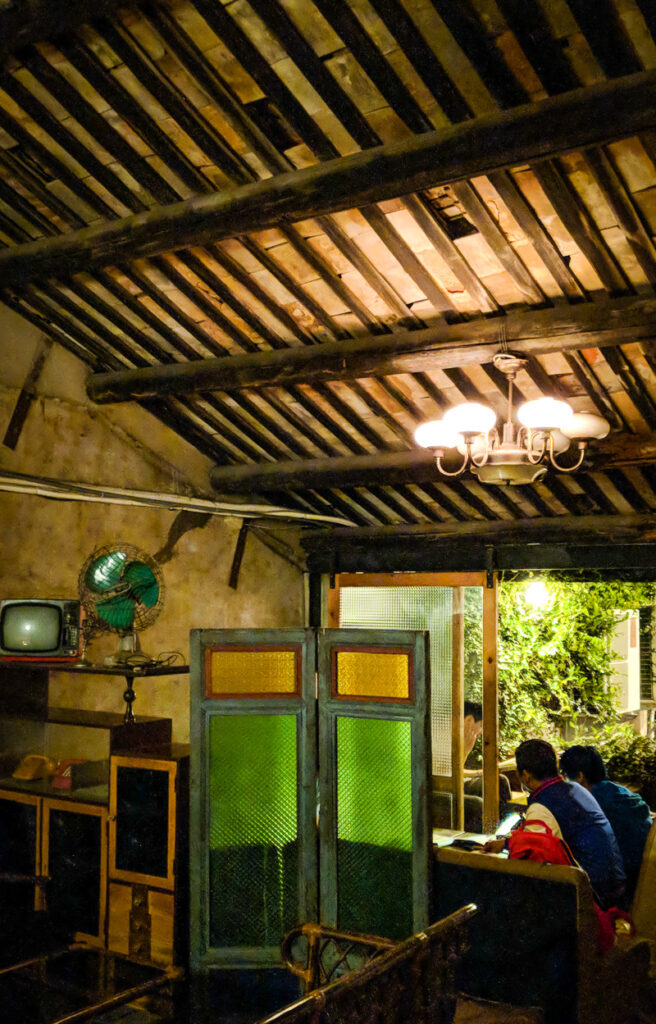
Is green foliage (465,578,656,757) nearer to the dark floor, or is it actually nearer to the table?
the dark floor

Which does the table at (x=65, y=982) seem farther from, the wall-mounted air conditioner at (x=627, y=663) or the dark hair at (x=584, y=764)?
the wall-mounted air conditioner at (x=627, y=663)

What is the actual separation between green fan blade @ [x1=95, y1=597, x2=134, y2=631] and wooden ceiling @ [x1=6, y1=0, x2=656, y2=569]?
5.27ft

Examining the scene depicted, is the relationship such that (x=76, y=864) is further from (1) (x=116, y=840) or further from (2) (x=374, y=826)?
(2) (x=374, y=826)

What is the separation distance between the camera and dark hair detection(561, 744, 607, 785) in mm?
4562

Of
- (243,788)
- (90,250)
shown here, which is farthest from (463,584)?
(90,250)

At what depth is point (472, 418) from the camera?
4250 millimetres

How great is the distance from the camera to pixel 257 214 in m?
4.16

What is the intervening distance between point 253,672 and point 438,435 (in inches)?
61.1

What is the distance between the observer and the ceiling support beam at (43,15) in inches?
131

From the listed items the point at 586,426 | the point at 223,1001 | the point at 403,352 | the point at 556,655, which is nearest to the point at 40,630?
the point at 223,1001

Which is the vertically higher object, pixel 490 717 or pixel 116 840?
pixel 490 717

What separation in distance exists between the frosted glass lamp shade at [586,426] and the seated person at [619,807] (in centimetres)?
167

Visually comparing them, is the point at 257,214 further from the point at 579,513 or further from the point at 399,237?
the point at 579,513

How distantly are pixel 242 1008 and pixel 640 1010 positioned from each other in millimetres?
1883
